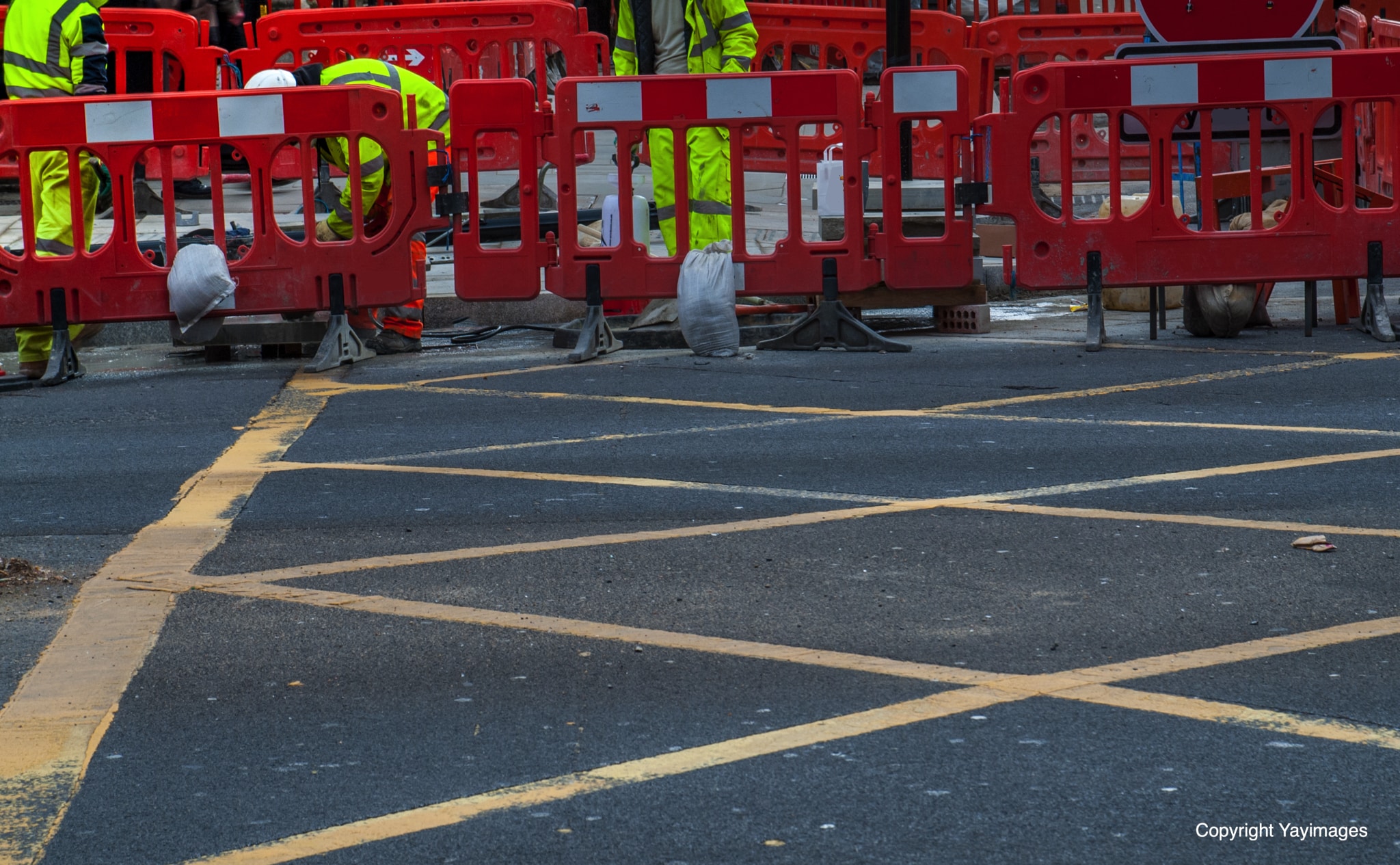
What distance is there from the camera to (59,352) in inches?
364

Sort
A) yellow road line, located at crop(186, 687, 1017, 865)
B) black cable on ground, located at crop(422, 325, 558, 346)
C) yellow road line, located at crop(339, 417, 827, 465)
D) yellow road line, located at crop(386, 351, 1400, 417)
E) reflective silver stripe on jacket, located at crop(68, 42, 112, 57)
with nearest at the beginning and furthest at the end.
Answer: yellow road line, located at crop(186, 687, 1017, 865) < yellow road line, located at crop(339, 417, 827, 465) < yellow road line, located at crop(386, 351, 1400, 417) < reflective silver stripe on jacket, located at crop(68, 42, 112, 57) < black cable on ground, located at crop(422, 325, 558, 346)

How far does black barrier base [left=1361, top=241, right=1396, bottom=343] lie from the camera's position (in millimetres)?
9062

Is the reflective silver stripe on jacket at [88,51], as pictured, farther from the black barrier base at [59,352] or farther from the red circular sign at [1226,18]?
the red circular sign at [1226,18]

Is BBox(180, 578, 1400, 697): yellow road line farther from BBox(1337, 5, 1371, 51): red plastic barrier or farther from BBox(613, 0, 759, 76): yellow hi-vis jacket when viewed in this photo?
BBox(1337, 5, 1371, 51): red plastic barrier

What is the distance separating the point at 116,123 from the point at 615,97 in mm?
2516

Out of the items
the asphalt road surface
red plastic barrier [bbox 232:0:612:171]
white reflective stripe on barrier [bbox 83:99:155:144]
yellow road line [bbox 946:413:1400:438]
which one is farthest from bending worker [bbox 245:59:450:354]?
red plastic barrier [bbox 232:0:612:171]

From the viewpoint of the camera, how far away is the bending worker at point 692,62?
10.1m

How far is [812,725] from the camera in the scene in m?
3.57

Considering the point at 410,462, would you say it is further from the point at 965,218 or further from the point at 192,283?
the point at 965,218

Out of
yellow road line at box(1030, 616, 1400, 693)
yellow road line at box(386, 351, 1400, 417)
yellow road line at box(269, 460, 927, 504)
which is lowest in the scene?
yellow road line at box(1030, 616, 1400, 693)

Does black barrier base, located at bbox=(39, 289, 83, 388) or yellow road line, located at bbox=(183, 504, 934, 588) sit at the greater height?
black barrier base, located at bbox=(39, 289, 83, 388)

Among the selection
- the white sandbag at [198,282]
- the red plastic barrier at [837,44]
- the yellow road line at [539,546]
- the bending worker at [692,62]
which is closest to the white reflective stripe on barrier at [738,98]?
the bending worker at [692,62]

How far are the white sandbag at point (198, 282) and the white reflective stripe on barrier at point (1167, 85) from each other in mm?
4650

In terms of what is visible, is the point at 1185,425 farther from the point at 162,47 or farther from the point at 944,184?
the point at 162,47
